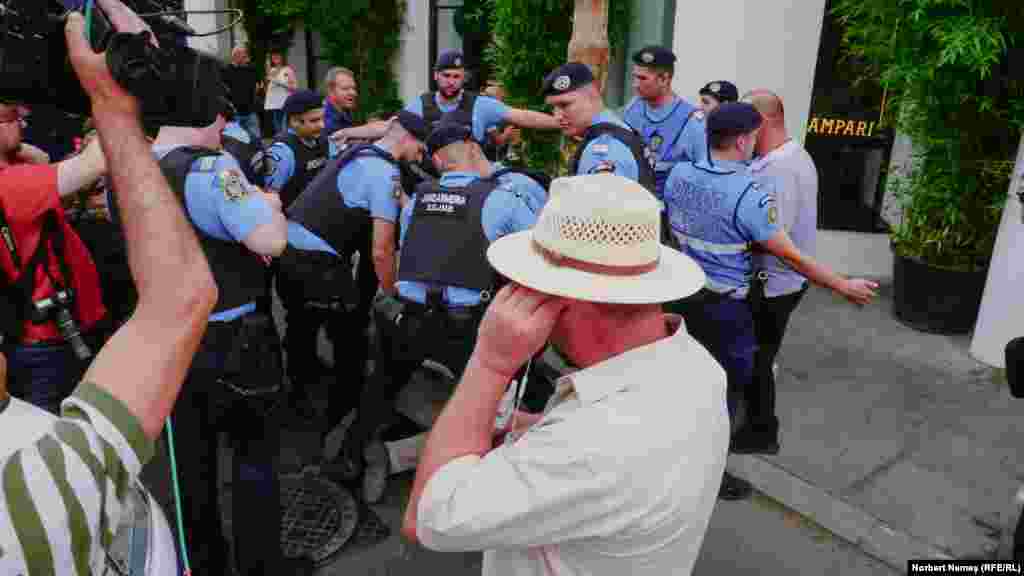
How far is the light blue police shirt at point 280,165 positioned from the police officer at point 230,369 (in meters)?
2.29

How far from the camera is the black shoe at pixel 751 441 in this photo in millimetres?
4473

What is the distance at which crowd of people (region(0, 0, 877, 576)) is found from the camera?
1209mm

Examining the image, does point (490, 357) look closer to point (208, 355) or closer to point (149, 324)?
point (149, 324)

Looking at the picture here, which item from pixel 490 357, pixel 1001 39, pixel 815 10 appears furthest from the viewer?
pixel 815 10

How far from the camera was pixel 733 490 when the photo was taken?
4.24 metres

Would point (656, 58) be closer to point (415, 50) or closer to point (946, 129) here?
point (946, 129)

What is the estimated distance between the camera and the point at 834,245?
7500 mm

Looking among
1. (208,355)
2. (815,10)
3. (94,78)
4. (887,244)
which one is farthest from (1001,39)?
(94,78)

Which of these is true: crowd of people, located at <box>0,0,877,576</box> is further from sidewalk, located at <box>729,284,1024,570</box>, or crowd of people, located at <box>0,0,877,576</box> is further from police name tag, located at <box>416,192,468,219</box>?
sidewalk, located at <box>729,284,1024,570</box>

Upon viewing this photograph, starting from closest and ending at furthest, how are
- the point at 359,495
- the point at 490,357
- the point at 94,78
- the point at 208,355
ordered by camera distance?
the point at 94,78 < the point at 490,357 < the point at 208,355 < the point at 359,495

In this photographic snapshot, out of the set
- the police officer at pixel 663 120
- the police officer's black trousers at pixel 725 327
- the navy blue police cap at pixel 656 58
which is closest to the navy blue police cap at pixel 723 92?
the police officer at pixel 663 120

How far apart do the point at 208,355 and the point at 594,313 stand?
1.95m

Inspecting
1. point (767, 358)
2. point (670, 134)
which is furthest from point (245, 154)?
point (767, 358)

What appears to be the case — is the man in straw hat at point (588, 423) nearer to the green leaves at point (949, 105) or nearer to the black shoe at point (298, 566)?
the black shoe at point (298, 566)
